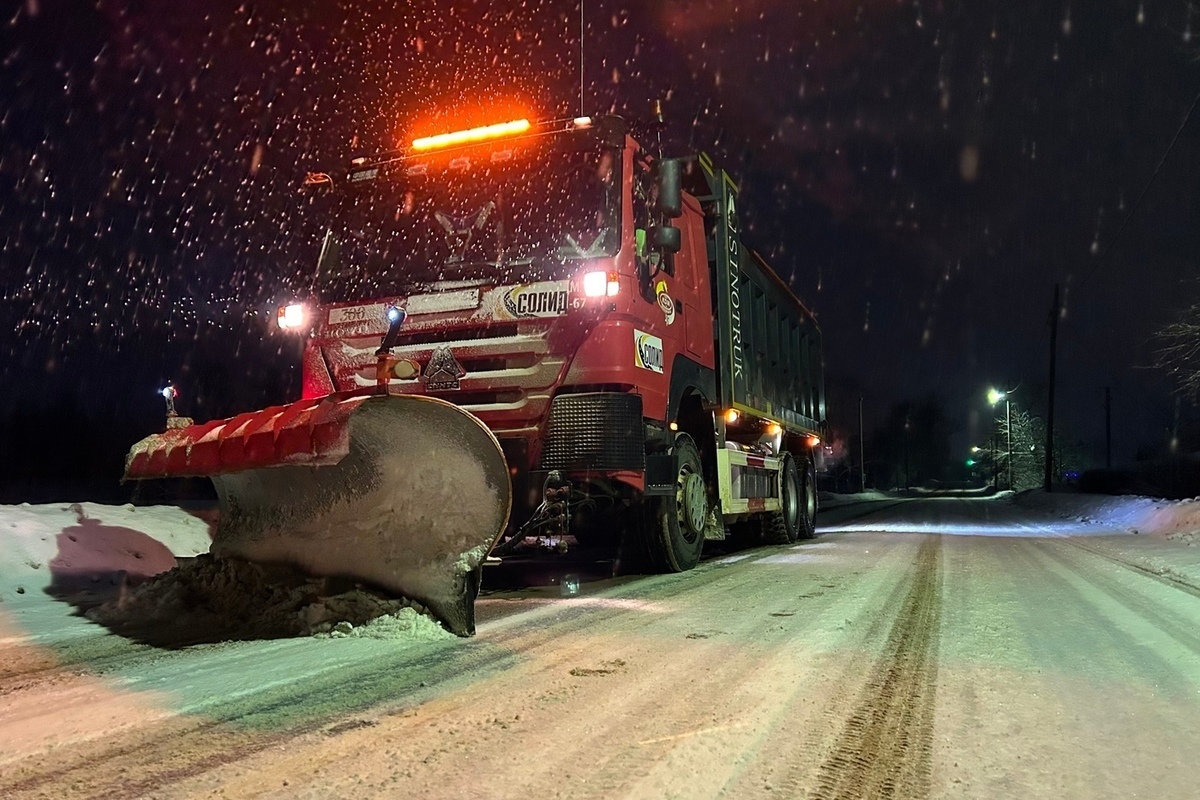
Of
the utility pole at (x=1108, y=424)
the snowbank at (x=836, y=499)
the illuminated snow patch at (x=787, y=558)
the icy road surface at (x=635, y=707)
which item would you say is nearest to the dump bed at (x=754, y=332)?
the illuminated snow patch at (x=787, y=558)

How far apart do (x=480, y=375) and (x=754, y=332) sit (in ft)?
16.2

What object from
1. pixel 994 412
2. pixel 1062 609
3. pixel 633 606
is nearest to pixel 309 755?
pixel 633 606

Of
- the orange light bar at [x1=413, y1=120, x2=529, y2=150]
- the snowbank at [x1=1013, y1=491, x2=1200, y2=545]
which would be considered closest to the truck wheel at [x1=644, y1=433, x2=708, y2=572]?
the orange light bar at [x1=413, y1=120, x2=529, y2=150]

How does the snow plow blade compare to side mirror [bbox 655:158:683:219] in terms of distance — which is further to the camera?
side mirror [bbox 655:158:683:219]

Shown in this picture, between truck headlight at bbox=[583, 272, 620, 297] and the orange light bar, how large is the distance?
1.47 m

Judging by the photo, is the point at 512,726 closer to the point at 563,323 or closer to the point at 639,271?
the point at 563,323

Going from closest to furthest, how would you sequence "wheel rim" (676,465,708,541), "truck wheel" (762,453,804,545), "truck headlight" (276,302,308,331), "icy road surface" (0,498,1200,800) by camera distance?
"icy road surface" (0,498,1200,800) < "truck headlight" (276,302,308,331) < "wheel rim" (676,465,708,541) < "truck wheel" (762,453,804,545)

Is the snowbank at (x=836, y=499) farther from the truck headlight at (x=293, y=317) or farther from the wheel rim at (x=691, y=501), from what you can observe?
the truck headlight at (x=293, y=317)

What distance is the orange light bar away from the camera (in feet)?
22.5

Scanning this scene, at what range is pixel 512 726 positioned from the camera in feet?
10.1

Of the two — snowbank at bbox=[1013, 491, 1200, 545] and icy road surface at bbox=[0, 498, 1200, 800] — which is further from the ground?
icy road surface at bbox=[0, 498, 1200, 800]

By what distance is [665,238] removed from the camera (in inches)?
267

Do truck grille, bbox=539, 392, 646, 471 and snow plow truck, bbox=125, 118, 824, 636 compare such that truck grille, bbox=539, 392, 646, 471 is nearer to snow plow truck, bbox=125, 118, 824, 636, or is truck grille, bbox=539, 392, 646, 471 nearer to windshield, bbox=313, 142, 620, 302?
snow plow truck, bbox=125, 118, 824, 636

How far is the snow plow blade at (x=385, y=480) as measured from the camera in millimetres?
4383
